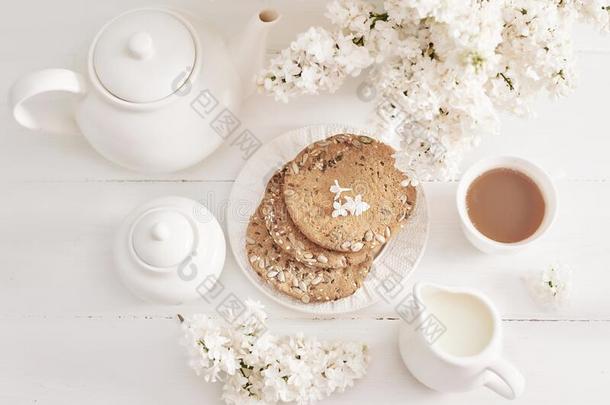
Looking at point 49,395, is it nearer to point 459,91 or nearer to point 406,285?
point 406,285

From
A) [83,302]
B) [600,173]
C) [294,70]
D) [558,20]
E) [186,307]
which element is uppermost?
[558,20]

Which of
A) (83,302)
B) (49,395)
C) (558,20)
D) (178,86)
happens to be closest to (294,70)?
(178,86)

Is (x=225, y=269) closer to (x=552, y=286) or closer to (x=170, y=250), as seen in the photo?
(x=170, y=250)

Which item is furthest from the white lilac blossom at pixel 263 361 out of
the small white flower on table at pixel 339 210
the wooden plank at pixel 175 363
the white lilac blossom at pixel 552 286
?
the white lilac blossom at pixel 552 286

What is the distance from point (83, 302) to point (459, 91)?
0.74m

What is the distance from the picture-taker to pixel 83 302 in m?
1.25

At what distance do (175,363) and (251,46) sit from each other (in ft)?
1.74

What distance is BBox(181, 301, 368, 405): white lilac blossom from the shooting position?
110 cm

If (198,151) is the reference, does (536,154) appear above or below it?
above

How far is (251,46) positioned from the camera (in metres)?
1.14

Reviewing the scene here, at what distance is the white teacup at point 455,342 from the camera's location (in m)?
1.06

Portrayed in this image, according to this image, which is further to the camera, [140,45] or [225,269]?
[225,269]

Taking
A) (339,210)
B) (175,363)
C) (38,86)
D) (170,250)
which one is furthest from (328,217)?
(38,86)

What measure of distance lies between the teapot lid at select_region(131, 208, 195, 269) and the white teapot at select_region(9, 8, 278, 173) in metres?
0.12
